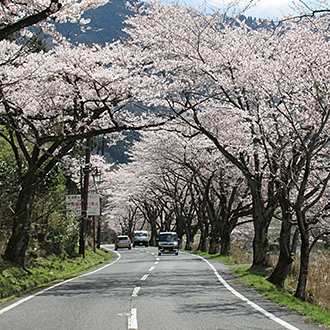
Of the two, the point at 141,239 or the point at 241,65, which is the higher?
the point at 241,65

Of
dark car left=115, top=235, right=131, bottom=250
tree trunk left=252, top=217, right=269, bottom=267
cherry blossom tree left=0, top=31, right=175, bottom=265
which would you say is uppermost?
cherry blossom tree left=0, top=31, right=175, bottom=265

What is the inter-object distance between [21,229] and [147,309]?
301 inches

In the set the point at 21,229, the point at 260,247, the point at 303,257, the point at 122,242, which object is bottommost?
the point at 122,242

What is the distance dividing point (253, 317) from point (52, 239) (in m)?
15.5

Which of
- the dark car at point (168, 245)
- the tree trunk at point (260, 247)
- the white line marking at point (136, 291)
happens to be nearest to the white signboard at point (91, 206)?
the dark car at point (168, 245)

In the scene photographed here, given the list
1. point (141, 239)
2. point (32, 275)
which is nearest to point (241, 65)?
point (32, 275)

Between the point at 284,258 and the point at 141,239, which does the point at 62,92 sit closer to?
the point at 284,258

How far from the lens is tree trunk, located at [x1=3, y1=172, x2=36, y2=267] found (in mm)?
14078

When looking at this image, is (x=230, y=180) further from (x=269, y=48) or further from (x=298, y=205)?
(x=298, y=205)

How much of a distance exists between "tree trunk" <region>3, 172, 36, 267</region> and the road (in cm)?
253

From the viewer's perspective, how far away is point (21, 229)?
46.9 ft

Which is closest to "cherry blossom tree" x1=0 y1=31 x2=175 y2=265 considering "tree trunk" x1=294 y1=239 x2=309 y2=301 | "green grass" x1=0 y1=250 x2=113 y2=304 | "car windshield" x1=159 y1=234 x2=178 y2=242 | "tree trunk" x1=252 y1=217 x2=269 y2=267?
"green grass" x1=0 y1=250 x2=113 y2=304

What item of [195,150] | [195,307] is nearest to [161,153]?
[195,150]

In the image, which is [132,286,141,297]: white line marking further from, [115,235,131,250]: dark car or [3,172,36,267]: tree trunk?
[115,235,131,250]: dark car
